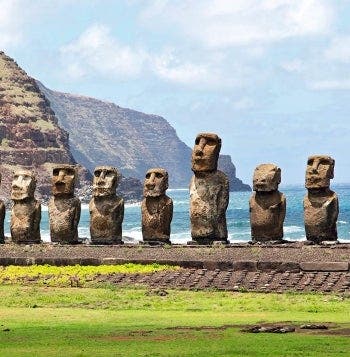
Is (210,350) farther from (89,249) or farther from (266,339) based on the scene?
(89,249)

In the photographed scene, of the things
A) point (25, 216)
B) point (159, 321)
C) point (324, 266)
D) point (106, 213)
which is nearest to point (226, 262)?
point (324, 266)

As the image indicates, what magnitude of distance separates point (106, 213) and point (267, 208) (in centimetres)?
445

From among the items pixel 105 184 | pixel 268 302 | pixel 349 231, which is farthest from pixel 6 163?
pixel 268 302

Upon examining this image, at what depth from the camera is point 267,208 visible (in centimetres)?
2895

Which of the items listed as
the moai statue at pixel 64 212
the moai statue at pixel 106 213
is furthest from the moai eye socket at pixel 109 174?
the moai statue at pixel 64 212

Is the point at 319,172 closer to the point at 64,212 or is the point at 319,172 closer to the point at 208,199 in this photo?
the point at 208,199

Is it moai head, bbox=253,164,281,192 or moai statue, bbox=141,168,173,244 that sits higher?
moai head, bbox=253,164,281,192

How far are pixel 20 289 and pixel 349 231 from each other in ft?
199

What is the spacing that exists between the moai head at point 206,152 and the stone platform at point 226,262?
2286 millimetres

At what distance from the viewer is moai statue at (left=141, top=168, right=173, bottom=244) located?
99.7ft

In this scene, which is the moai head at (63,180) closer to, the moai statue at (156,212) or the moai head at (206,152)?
the moai statue at (156,212)

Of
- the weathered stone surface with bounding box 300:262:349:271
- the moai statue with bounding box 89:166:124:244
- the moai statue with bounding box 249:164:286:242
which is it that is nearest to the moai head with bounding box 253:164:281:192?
the moai statue with bounding box 249:164:286:242

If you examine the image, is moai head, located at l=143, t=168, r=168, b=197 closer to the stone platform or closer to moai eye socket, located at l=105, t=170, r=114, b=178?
moai eye socket, located at l=105, t=170, r=114, b=178

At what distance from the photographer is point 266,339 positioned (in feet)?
46.5
